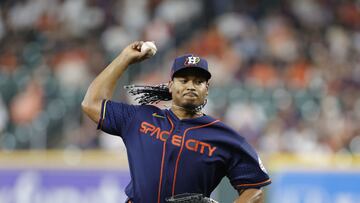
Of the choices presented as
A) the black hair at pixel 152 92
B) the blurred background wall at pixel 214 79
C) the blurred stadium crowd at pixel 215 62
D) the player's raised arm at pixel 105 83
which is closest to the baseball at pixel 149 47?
the player's raised arm at pixel 105 83

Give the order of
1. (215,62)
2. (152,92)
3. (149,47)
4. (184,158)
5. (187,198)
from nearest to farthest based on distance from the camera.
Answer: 1. (187,198)
2. (184,158)
3. (149,47)
4. (152,92)
5. (215,62)

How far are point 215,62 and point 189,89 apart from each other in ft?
26.0

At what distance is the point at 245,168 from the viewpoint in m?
4.81

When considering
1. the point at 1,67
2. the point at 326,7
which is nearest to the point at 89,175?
the point at 1,67

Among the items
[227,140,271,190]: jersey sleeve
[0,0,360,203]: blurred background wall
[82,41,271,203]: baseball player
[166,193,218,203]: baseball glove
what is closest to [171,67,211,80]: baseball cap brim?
[82,41,271,203]: baseball player

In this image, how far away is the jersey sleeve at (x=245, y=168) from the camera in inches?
189

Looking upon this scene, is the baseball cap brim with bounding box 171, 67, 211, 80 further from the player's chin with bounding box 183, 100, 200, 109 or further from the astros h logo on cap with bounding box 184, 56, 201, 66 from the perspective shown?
the player's chin with bounding box 183, 100, 200, 109

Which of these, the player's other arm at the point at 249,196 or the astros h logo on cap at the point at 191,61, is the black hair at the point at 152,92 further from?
the player's other arm at the point at 249,196

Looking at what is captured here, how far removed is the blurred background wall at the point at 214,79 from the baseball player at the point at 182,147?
15.4 feet

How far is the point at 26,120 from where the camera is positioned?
11141mm

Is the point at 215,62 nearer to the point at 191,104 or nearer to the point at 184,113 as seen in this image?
the point at 184,113

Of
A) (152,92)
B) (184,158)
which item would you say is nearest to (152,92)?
(152,92)

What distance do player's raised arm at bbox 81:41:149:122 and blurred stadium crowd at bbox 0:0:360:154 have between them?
5.56m

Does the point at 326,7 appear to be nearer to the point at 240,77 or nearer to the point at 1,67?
the point at 240,77
